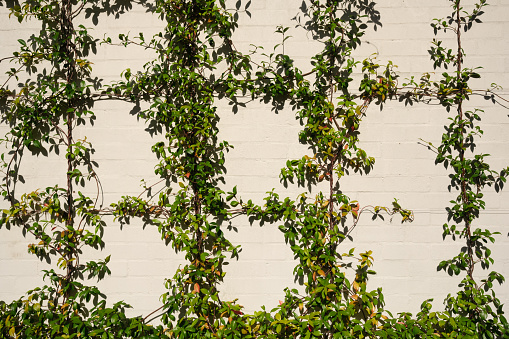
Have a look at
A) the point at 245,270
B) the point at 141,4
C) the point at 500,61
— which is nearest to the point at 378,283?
the point at 245,270

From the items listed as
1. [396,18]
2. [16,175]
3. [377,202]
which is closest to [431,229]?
[377,202]

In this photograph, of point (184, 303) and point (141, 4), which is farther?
point (141, 4)

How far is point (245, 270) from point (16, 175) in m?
1.52

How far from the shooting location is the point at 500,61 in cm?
236

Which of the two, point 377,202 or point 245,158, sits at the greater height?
point 245,158

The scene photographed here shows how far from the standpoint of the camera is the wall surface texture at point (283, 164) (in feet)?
7.72

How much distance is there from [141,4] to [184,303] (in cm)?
182

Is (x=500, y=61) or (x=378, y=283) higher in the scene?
(x=500, y=61)

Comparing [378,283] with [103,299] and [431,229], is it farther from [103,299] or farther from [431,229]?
[103,299]

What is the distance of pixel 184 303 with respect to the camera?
87.9 inches

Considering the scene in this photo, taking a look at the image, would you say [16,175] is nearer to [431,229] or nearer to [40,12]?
[40,12]

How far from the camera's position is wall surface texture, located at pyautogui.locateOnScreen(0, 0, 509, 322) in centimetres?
235

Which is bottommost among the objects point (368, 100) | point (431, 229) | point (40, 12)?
point (431, 229)

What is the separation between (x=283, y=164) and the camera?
7.75 ft
